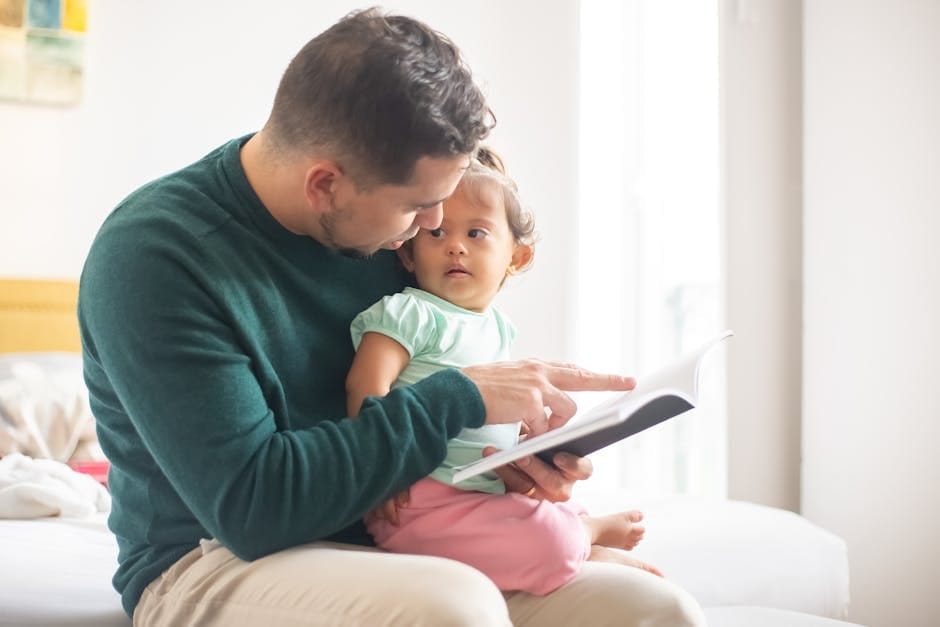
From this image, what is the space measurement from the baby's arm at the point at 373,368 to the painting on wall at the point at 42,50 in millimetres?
1909

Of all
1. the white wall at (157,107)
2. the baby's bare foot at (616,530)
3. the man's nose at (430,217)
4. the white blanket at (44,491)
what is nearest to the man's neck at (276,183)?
the man's nose at (430,217)

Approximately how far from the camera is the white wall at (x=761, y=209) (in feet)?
9.98

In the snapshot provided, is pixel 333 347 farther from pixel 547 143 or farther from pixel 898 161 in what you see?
pixel 547 143

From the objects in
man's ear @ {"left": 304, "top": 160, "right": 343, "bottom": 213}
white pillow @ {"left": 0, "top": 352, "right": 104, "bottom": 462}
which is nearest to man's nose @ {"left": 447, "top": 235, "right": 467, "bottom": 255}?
man's ear @ {"left": 304, "top": 160, "right": 343, "bottom": 213}

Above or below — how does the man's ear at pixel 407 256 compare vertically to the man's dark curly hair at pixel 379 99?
below

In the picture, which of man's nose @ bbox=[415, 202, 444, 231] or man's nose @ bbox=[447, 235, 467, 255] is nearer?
man's nose @ bbox=[415, 202, 444, 231]

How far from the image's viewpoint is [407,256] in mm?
1559

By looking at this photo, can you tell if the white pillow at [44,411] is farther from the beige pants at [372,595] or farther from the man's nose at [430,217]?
the man's nose at [430,217]

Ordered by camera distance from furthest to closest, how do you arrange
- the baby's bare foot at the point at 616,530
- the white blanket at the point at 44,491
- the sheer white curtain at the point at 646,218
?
the sheer white curtain at the point at 646,218, the white blanket at the point at 44,491, the baby's bare foot at the point at 616,530

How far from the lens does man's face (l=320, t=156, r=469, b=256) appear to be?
51.8 inches

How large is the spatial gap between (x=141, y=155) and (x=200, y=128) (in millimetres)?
176

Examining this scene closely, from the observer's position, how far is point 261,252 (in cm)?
133

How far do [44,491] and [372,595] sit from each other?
1092 mm

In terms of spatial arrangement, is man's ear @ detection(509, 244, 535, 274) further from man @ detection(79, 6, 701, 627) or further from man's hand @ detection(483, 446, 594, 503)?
man's hand @ detection(483, 446, 594, 503)
